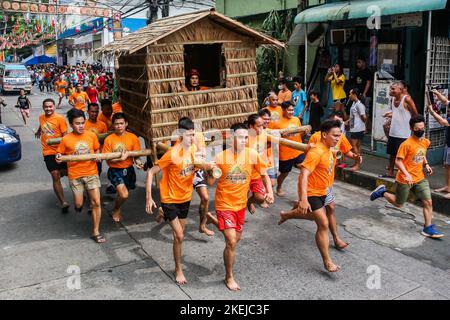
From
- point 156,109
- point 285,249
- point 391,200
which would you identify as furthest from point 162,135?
point 391,200

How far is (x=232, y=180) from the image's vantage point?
4.65m

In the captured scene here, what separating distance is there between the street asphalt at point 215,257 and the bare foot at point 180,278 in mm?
59

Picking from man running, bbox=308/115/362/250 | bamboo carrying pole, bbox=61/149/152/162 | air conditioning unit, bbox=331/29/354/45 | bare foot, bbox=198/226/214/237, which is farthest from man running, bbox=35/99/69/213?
air conditioning unit, bbox=331/29/354/45

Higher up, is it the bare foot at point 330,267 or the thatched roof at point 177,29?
the thatched roof at point 177,29

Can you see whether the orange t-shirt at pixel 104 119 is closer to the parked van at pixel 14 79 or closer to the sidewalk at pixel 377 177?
the sidewalk at pixel 377 177

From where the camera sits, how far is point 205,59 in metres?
8.86

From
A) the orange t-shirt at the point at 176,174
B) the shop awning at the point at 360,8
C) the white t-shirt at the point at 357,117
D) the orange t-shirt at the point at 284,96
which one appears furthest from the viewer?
the orange t-shirt at the point at 284,96

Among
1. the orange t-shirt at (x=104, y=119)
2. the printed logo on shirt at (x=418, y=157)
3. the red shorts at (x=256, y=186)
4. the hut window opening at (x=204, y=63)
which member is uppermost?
the hut window opening at (x=204, y=63)

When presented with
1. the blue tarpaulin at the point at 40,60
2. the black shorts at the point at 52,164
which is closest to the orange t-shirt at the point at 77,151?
the black shorts at the point at 52,164

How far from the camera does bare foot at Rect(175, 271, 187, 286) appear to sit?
15.6 feet

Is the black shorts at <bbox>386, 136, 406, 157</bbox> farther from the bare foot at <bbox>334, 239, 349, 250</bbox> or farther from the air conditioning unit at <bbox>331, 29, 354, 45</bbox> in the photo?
the air conditioning unit at <bbox>331, 29, 354, 45</bbox>

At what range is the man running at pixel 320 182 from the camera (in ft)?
15.8

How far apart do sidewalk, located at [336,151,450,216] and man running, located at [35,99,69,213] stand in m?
5.08
